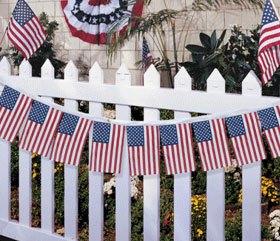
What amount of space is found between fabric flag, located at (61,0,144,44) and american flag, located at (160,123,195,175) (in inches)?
216

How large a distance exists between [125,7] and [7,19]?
2.12m

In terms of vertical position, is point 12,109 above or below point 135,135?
above

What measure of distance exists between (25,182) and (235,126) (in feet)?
5.90

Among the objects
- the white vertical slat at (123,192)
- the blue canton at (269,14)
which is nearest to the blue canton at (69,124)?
the white vertical slat at (123,192)

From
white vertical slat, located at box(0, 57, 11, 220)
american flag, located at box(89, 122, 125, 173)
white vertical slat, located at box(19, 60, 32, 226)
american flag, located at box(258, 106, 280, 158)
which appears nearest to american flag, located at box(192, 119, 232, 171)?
Result: american flag, located at box(258, 106, 280, 158)

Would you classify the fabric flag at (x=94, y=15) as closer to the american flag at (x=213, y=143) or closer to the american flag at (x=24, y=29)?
the american flag at (x=24, y=29)

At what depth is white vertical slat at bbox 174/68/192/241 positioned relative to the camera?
175 inches

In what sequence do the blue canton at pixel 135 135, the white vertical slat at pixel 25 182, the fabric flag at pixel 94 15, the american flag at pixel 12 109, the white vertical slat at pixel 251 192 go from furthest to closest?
the fabric flag at pixel 94 15 → the white vertical slat at pixel 25 182 → the american flag at pixel 12 109 → the blue canton at pixel 135 135 → the white vertical slat at pixel 251 192

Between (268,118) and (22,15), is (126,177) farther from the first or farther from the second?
(22,15)

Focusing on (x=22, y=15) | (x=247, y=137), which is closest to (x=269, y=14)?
(x=247, y=137)

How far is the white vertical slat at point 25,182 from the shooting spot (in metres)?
5.29

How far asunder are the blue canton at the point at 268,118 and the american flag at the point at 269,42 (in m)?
0.19

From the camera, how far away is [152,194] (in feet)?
15.1

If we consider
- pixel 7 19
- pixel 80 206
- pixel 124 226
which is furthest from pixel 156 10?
pixel 124 226
